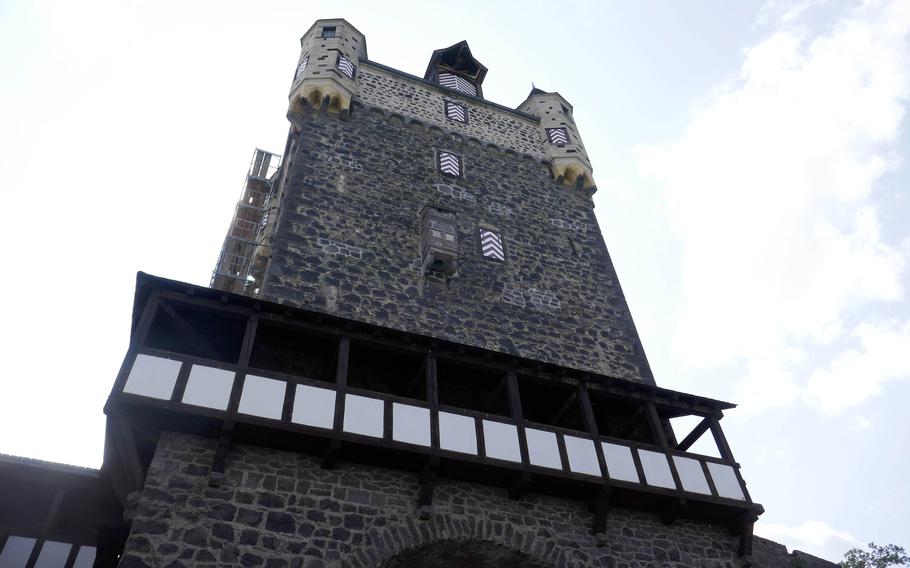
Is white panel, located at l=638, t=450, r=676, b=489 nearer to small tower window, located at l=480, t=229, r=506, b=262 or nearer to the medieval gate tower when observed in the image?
the medieval gate tower

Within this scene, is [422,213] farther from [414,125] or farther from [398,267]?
[414,125]

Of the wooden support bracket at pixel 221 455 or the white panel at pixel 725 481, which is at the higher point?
the white panel at pixel 725 481

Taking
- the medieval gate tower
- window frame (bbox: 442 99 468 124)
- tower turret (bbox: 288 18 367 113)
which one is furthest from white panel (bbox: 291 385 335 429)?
window frame (bbox: 442 99 468 124)

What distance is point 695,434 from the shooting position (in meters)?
12.4

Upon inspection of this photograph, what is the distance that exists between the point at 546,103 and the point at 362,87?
6.73m

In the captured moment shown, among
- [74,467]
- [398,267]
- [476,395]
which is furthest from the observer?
[398,267]

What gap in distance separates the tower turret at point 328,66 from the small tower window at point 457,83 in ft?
11.5

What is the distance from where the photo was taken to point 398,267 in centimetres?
1388

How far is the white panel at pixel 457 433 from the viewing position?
9719 mm

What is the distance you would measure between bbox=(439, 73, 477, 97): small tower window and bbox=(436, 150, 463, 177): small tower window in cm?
598

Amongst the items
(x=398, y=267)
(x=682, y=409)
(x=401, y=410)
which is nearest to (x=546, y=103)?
(x=398, y=267)

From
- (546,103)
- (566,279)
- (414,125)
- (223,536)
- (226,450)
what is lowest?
(223,536)

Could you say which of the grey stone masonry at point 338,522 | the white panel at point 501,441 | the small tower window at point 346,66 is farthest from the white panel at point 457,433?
the small tower window at point 346,66

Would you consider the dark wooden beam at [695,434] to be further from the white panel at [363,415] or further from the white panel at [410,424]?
the white panel at [363,415]
